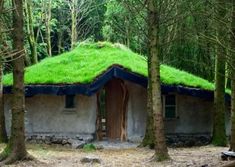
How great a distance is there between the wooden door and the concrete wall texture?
15.2 inches

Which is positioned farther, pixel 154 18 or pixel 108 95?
pixel 108 95

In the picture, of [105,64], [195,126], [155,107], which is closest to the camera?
[155,107]

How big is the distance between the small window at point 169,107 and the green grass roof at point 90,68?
977mm

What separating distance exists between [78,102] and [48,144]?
208 centimetres

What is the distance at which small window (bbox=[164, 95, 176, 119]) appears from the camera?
19984 mm

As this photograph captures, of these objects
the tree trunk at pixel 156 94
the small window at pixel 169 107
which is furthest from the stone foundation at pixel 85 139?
the tree trunk at pixel 156 94

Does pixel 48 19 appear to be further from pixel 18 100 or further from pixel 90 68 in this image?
pixel 18 100

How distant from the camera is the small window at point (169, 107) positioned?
20.0 m

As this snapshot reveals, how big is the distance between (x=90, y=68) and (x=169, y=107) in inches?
151

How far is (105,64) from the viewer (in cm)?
1880

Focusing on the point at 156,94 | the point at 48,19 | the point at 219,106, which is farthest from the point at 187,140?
the point at 48,19

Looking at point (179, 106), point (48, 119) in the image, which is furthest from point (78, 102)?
point (179, 106)

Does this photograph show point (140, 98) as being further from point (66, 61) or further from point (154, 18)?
point (154, 18)

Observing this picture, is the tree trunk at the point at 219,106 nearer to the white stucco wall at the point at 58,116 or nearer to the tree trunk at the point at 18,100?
the white stucco wall at the point at 58,116
